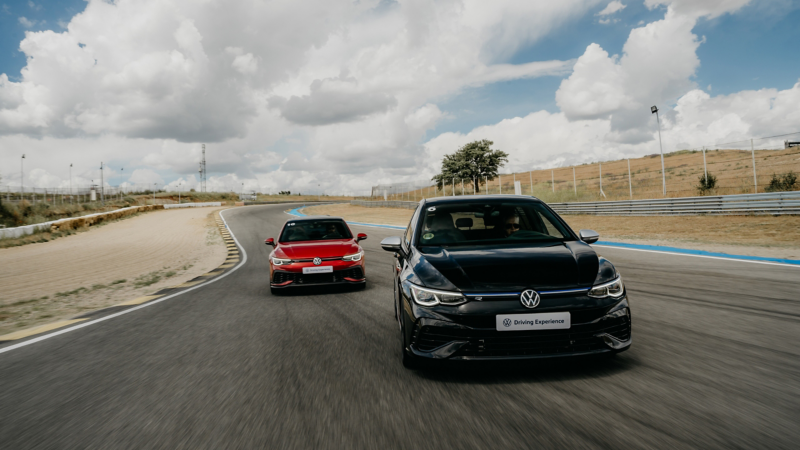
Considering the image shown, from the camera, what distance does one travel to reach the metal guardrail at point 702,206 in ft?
55.4

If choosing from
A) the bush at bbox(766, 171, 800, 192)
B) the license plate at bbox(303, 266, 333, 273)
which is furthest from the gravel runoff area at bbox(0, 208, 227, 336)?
the bush at bbox(766, 171, 800, 192)

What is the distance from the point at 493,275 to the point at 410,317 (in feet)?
2.22

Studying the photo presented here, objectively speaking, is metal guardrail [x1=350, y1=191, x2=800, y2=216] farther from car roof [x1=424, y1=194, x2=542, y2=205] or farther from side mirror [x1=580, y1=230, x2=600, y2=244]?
side mirror [x1=580, y1=230, x2=600, y2=244]

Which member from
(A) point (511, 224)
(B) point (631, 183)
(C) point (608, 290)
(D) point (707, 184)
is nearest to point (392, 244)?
(A) point (511, 224)

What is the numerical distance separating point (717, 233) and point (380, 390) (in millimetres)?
16325

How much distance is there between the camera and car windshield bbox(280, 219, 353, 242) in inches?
374

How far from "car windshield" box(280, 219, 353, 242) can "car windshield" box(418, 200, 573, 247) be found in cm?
478

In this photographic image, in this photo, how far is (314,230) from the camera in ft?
32.0

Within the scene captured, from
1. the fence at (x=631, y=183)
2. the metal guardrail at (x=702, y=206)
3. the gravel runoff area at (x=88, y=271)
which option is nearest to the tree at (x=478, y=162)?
the fence at (x=631, y=183)

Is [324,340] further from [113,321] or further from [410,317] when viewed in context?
[113,321]

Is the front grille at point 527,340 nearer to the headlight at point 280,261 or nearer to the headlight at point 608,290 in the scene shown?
the headlight at point 608,290

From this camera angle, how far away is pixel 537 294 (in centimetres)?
324

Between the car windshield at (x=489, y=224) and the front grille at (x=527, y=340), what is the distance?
113 cm

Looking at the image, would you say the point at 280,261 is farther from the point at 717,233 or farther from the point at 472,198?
the point at 717,233
